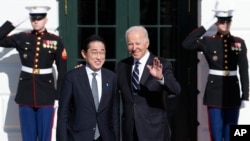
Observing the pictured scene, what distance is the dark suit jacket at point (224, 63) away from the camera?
517 centimetres

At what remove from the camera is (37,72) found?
5.29 m

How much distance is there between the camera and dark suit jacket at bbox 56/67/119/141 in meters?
3.82

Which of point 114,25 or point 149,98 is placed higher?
point 114,25

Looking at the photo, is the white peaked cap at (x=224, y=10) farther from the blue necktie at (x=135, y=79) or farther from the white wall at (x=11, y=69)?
the white wall at (x=11, y=69)

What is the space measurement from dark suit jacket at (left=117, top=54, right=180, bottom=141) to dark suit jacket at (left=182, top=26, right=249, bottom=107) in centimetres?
124

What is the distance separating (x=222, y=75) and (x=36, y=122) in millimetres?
1653

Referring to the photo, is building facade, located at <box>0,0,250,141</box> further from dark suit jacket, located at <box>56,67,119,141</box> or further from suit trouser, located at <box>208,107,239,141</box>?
dark suit jacket, located at <box>56,67,119,141</box>

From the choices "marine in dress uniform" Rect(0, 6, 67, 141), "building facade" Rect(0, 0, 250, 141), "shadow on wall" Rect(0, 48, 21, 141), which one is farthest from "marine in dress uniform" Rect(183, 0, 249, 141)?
"shadow on wall" Rect(0, 48, 21, 141)

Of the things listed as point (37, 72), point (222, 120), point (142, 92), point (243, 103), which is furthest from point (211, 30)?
point (142, 92)

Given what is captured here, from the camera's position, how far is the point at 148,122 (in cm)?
402

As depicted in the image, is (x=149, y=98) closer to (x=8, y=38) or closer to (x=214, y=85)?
(x=214, y=85)

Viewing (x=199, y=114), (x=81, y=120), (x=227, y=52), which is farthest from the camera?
(x=199, y=114)

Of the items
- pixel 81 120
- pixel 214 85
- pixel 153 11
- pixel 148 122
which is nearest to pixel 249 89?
pixel 214 85

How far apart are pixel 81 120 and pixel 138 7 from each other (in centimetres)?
226
